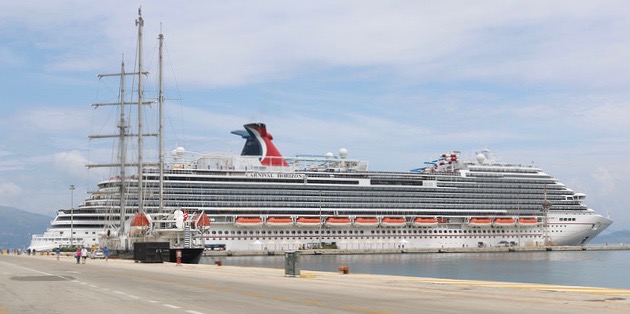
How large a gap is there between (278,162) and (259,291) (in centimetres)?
8196

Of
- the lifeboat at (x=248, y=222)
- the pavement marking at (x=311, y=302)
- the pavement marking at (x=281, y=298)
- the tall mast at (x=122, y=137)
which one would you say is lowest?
the pavement marking at (x=311, y=302)

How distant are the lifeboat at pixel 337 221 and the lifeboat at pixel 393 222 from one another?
5371mm

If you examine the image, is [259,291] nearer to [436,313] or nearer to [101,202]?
[436,313]

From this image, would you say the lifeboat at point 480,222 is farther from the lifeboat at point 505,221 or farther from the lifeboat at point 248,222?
the lifeboat at point 248,222

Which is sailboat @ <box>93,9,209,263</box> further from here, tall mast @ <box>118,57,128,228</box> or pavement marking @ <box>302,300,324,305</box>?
pavement marking @ <box>302,300,324,305</box>

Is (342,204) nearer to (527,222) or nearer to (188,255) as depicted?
(527,222)

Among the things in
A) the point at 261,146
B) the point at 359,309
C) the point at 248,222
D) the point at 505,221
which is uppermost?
the point at 261,146

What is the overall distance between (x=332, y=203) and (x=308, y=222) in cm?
502

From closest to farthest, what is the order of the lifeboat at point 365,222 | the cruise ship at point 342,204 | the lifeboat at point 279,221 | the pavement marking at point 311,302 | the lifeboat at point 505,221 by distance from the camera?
the pavement marking at point 311,302 < the cruise ship at point 342,204 < the lifeboat at point 279,221 < the lifeboat at point 365,222 < the lifeboat at point 505,221

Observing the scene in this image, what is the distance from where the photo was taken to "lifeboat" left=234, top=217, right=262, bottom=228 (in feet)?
302

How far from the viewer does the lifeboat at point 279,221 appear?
306 ft

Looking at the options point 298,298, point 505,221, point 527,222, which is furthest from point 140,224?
point 527,222

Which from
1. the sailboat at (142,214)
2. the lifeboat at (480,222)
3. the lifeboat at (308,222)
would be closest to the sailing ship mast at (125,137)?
the sailboat at (142,214)

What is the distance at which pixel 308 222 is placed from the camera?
314 ft
